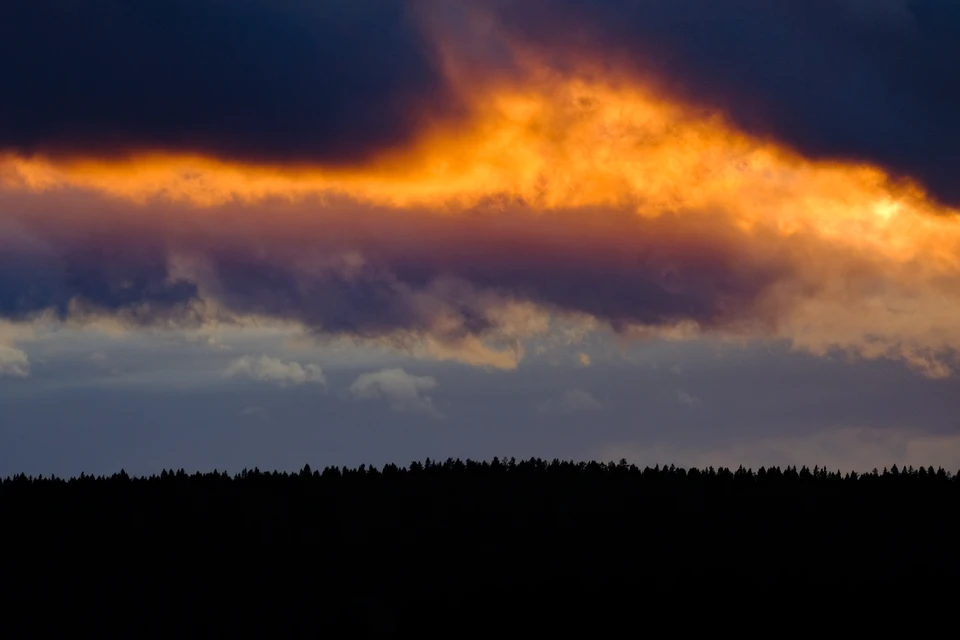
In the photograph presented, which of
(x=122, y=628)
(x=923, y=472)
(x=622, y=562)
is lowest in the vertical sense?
(x=122, y=628)

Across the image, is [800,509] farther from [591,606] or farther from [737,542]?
[591,606]

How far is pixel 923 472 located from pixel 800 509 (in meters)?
6.91

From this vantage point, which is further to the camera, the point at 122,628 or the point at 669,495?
the point at 669,495

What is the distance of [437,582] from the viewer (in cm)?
3456

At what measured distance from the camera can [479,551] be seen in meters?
36.4

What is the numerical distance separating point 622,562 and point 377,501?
10.9 metres

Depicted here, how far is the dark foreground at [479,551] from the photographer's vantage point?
32938 millimetres

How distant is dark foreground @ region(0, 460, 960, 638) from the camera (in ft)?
108

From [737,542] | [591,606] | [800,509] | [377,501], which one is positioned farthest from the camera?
[377,501]

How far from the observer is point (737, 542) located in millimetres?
36188

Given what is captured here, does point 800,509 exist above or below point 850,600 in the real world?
above

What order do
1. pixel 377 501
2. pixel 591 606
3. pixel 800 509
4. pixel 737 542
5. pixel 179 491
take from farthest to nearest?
pixel 179 491, pixel 377 501, pixel 800 509, pixel 737 542, pixel 591 606

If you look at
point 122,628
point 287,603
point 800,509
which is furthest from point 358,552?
point 800,509

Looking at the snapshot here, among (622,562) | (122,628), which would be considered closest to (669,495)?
(622,562)
